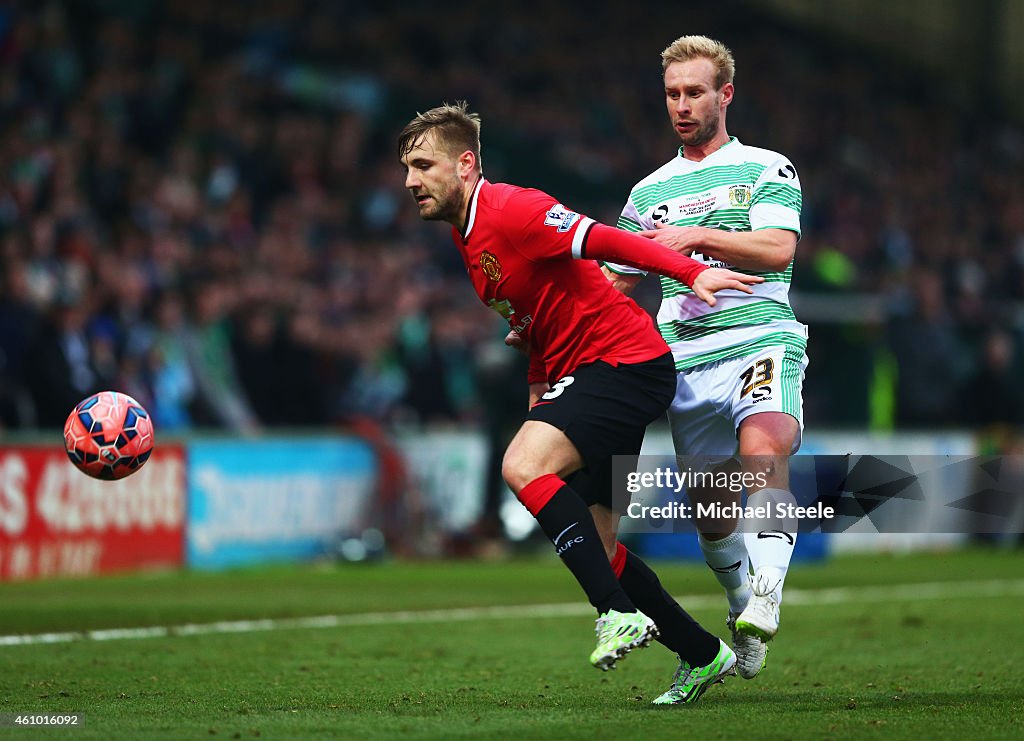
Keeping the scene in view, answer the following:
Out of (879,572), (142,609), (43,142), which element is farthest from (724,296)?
(43,142)

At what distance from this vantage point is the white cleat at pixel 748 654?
275 inches

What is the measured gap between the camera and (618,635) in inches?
226

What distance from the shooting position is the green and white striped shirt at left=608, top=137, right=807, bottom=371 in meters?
6.91

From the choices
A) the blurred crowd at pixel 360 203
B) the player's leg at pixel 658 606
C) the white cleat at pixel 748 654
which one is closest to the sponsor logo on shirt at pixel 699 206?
the player's leg at pixel 658 606

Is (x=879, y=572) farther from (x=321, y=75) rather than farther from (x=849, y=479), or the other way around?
(x=321, y=75)

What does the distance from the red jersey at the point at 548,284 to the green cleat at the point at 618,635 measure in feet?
3.48

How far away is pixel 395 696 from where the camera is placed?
22.0ft

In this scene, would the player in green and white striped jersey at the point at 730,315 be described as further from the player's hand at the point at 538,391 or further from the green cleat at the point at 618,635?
the green cleat at the point at 618,635

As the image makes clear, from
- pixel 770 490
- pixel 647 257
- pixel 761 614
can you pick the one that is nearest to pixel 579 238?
pixel 647 257

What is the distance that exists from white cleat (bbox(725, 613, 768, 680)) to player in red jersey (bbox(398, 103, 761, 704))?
0.36 metres

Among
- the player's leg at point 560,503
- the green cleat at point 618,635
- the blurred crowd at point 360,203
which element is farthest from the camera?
the blurred crowd at point 360,203

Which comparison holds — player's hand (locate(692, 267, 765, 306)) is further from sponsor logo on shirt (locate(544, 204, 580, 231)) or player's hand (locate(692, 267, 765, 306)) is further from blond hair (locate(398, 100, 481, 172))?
blond hair (locate(398, 100, 481, 172))

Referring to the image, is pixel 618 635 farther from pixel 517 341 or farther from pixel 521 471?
pixel 517 341

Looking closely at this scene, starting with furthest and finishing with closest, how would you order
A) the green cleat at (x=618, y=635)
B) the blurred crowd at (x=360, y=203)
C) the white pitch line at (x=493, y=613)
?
the blurred crowd at (x=360, y=203)
the white pitch line at (x=493, y=613)
the green cleat at (x=618, y=635)
